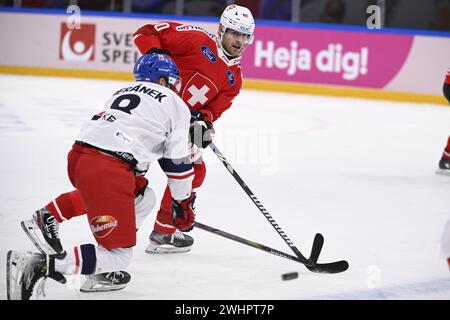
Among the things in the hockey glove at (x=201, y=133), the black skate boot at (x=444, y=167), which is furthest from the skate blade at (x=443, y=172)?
the hockey glove at (x=201, y=133)

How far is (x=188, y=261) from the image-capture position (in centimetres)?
400

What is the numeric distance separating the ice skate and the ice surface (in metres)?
0.07

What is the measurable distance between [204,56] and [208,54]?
0.07ft

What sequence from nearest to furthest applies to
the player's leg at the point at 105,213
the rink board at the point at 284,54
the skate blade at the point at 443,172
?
the player's leg at the point at 105,213 < the skate blade at the point at 443,172 < the rink board at the point at 284,54

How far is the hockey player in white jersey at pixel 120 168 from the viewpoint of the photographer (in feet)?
10.1

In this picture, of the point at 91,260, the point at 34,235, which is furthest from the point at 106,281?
the point at 34,235

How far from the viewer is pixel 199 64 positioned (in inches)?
173

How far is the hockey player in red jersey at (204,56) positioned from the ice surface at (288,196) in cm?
53

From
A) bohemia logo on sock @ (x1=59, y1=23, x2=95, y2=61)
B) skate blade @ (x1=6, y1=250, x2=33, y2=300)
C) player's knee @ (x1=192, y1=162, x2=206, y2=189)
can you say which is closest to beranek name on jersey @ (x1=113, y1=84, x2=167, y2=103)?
skate blade @ (x1=6, y1=250, x2=33, y2=300)

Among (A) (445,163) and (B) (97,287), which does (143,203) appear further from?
(A) (445,163)

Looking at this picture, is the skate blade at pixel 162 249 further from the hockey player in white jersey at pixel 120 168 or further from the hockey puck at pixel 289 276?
the hockey puck at pixel 289 276

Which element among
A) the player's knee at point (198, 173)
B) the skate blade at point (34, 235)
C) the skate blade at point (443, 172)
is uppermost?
the player's knee at point (198, 173)

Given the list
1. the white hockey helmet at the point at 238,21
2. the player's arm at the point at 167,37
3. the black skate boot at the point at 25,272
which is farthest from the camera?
the player's arm at the point at 167,37

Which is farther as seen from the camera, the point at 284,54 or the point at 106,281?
the point at 284,54
